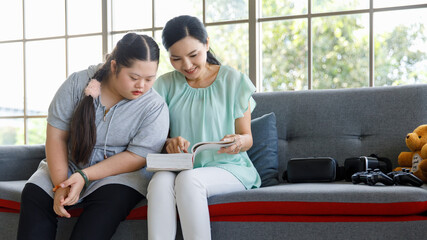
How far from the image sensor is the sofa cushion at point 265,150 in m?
2.21

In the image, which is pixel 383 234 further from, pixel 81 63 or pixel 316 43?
pixel 81 63

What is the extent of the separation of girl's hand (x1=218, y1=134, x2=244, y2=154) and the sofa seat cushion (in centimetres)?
22

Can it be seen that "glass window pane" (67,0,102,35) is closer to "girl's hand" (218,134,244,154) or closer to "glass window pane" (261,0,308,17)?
"glass window pane" (261,0,308,17)

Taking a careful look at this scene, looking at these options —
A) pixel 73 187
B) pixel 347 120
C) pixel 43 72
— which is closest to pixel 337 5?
pixel 347 120

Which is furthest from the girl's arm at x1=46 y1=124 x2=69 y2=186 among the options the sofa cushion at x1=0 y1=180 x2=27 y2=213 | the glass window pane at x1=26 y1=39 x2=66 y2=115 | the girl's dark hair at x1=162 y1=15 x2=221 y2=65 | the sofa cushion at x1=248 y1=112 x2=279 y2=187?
the glass window pane at x1=26 y1=39 x2=66 y2=115

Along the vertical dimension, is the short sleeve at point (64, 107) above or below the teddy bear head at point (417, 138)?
above

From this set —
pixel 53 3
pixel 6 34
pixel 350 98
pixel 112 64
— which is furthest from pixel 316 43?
pixel 6 34

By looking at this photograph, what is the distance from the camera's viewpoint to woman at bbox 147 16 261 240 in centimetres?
184

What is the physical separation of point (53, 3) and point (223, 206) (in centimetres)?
325

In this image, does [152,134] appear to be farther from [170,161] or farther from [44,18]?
[44,18]

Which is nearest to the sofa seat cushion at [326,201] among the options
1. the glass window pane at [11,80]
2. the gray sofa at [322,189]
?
the gray sofa at [322,189]

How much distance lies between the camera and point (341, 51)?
336 centimetres

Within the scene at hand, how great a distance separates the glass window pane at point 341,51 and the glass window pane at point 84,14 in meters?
1.84

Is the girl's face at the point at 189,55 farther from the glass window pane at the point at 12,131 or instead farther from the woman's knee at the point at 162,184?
the glass window pane at the point at 12,131
